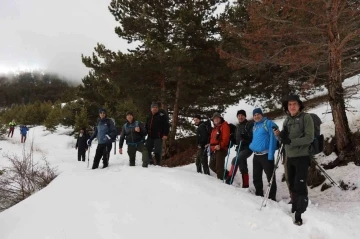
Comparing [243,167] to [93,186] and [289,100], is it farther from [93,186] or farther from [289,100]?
[93,186]

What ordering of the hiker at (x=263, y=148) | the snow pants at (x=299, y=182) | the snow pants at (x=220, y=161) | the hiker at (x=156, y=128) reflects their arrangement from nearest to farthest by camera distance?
the snow pants at (x=299, y=182), the hiker at (x=263, y=148), the snow pants at (x=220, y=161), the hiker at (x=156, y=128)

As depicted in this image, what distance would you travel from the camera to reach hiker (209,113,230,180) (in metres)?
7.68

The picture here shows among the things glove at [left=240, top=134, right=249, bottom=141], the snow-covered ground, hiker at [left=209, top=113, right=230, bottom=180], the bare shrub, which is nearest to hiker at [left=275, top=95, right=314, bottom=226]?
the snow-covered ground

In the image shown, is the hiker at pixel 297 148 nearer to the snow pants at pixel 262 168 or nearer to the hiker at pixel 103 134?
the snow pants at pixel 262 168

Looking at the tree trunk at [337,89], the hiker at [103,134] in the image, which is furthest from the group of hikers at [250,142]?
the tree trunk at [337,89]

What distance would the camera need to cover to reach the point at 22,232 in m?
4.43

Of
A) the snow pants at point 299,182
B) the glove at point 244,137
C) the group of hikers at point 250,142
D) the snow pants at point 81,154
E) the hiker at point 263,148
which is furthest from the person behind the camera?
the snow pants at point 81,154

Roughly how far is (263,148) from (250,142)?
3.51 feet

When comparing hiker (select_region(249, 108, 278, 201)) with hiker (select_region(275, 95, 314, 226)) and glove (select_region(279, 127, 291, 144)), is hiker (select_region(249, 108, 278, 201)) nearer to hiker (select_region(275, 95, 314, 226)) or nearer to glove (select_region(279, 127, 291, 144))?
hiker (select_region(275, 95, 314, 226))

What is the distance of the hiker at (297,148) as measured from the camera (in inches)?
192

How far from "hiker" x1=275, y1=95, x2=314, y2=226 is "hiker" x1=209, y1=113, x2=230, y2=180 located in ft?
7.86

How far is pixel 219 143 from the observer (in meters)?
7.72

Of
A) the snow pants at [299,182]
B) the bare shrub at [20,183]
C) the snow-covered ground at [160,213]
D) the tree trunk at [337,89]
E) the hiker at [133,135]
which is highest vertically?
the tree trunk at [337,89]

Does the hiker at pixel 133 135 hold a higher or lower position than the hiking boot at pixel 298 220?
higher
